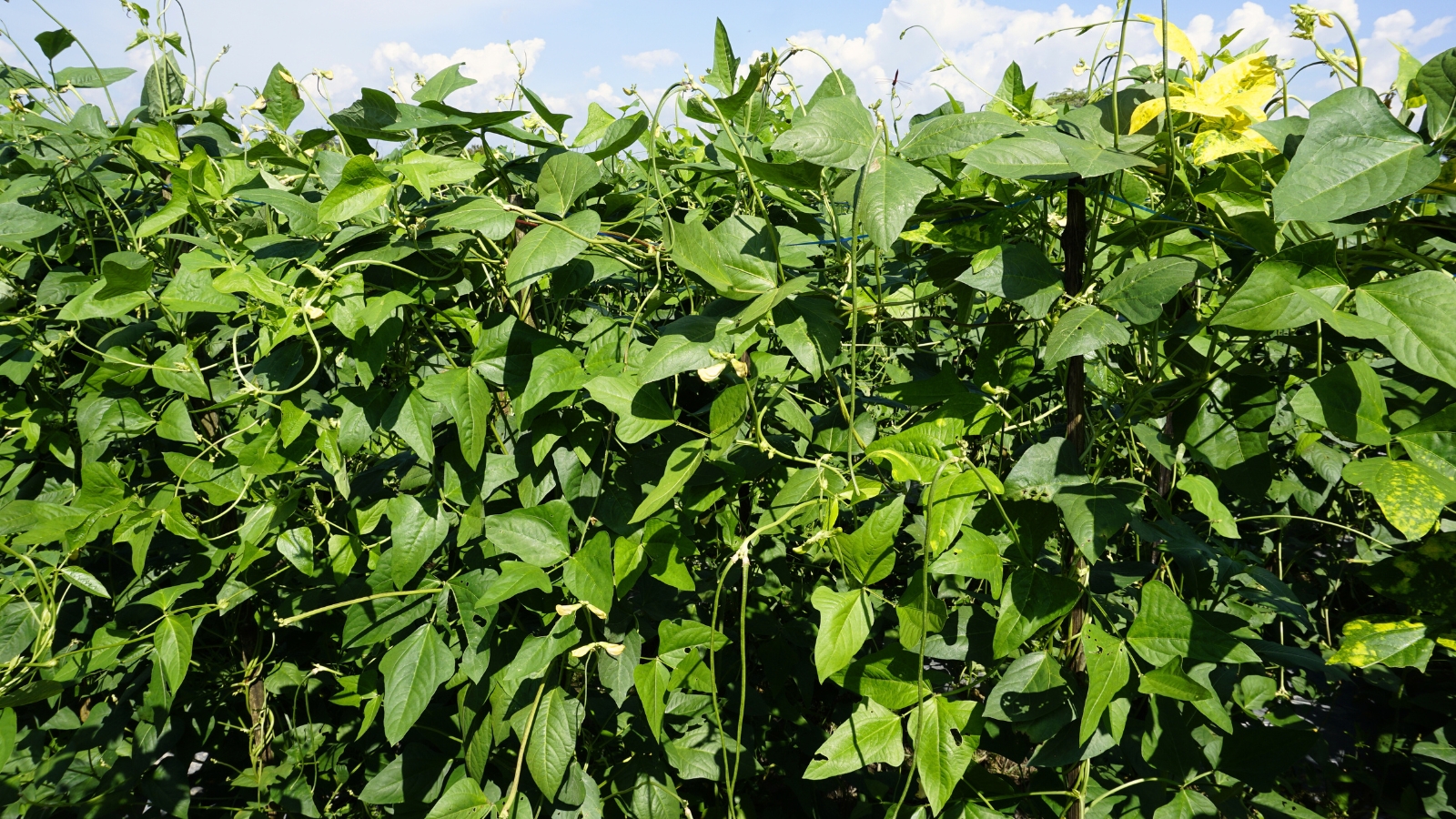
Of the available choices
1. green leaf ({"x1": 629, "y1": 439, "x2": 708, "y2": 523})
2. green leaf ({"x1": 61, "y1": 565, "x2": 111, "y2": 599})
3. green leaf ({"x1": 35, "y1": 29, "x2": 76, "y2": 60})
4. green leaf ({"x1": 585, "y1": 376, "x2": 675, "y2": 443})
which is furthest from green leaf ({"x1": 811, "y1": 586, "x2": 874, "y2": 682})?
green leaf ({"x1": 35, "y1": 29, "x2": 76, "y2": 60})

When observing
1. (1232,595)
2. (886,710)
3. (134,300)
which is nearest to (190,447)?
(134,300)

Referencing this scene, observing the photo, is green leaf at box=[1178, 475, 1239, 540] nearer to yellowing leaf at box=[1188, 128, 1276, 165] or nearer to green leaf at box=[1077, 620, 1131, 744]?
green leaf at box=[1077, 620, 1131, 744]

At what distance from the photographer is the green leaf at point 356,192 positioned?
115 centimetres

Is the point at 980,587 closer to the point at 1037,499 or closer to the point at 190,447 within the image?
the point at 1037,499

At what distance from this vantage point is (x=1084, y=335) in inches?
37.0

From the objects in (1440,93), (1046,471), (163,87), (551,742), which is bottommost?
(551,742)

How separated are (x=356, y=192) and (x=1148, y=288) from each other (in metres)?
1.08

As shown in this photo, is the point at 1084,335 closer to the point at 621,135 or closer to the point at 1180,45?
the point at 1180,45

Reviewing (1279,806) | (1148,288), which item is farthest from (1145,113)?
(1279,806)

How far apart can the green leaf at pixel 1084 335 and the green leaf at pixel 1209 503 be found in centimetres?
24

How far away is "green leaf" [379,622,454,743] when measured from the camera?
1296mm

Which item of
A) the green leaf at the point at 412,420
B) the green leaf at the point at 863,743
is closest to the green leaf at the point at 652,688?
the green leaf at the point at 863,743

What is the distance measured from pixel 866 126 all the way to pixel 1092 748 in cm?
91

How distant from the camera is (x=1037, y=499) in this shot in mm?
1091
